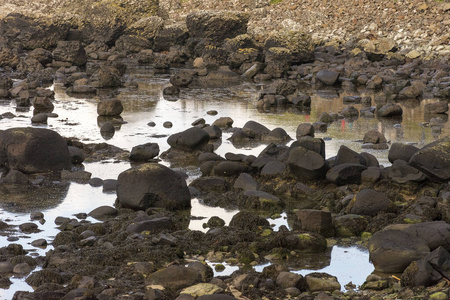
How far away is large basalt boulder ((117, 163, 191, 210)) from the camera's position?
7.09 metres

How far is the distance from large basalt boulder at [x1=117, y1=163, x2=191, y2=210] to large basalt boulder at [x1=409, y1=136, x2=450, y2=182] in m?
2.73

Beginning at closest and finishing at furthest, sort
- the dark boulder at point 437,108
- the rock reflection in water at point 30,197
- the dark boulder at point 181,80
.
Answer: the rock reflection in water at point 30,197 → the dark boulder at point 437,108 → the dark boulder at point 181,80

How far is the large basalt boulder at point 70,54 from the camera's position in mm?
21984

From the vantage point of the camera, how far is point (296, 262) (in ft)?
18.5

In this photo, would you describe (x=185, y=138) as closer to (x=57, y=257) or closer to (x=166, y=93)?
(x=57, y=257)

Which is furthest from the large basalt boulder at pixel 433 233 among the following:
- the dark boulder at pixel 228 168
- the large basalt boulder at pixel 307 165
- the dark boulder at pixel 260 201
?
the dark boulder at pixel 228 168

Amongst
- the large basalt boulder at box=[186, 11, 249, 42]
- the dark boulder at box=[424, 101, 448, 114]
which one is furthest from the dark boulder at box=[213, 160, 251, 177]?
the large basalt boulder at box=[186, 11, 249, 42]

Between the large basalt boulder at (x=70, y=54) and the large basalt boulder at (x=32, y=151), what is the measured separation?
13.5 m

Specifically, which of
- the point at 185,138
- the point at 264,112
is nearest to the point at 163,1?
the point at 264,112

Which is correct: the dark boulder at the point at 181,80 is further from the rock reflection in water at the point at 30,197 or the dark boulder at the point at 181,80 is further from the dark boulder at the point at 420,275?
the dark boulder at the point at 420,275

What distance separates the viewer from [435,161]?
7.75 meters

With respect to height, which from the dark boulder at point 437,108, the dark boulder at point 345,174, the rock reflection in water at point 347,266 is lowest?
the rock reflection in water at point 347,266

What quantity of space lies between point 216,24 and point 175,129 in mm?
15794

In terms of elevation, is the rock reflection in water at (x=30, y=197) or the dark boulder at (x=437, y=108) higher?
the dark boulder at (x=437, y=108)
